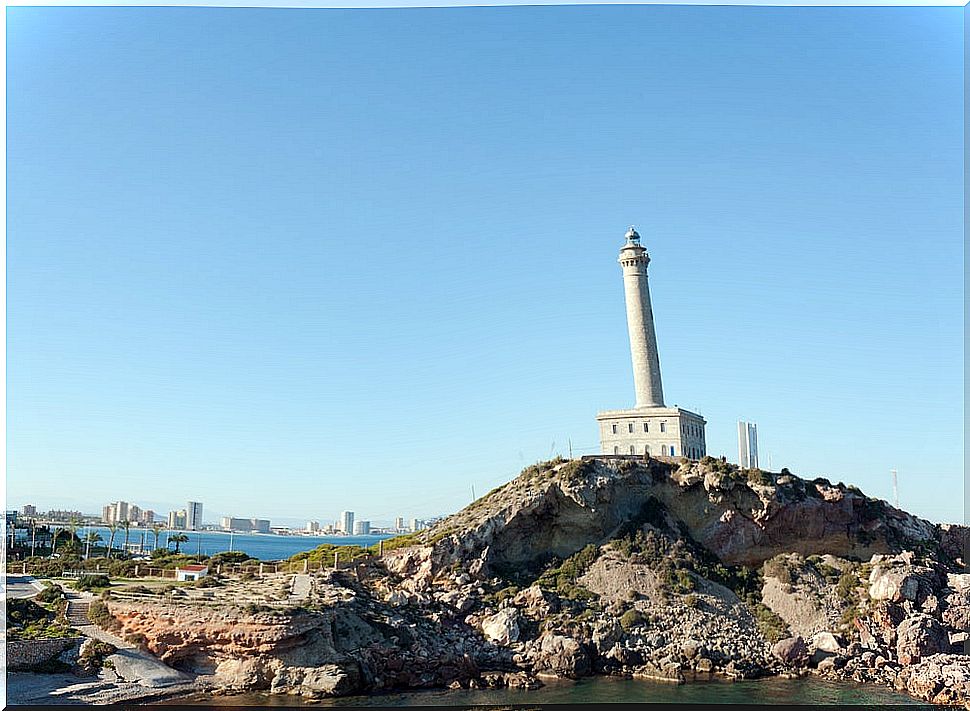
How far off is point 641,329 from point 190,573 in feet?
49.8

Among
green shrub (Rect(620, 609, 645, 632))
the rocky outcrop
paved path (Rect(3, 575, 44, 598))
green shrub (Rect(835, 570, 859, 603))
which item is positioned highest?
the rocky outcrop

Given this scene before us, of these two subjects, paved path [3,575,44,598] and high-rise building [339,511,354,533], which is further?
high-rise building [339,511,354,533]

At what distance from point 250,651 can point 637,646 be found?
9.26m

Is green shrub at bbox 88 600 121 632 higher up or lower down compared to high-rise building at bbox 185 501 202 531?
lower down

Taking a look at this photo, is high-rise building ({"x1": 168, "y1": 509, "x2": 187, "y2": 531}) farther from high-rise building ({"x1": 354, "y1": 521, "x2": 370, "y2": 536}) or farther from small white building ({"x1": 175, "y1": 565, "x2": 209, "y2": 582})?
small white building ({"x1": 175, "y1": 565, "x2": 209, "y2": 582})

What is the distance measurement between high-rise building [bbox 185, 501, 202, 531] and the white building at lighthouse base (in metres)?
47.5

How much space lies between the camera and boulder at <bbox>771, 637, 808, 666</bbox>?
71.8ft

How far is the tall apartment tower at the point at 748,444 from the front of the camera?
29.8 metres

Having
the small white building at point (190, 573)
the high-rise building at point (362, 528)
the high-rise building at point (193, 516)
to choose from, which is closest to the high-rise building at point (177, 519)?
the high-rise building at point (193, 516)

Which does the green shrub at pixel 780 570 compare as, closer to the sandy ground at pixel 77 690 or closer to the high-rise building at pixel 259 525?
the sandy ground at pixel 77 690

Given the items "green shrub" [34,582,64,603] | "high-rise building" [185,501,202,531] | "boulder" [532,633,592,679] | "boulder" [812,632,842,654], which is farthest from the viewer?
→ "high-rise building" [185,501,202,531]

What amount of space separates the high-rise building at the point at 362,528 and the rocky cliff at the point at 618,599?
3010 inches

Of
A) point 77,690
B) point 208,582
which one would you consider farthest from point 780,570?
point 77,690

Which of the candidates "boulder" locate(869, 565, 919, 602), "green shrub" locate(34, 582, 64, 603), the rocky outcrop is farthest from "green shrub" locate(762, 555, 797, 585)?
"green shrub" locate(34, 582, 64, 603)
